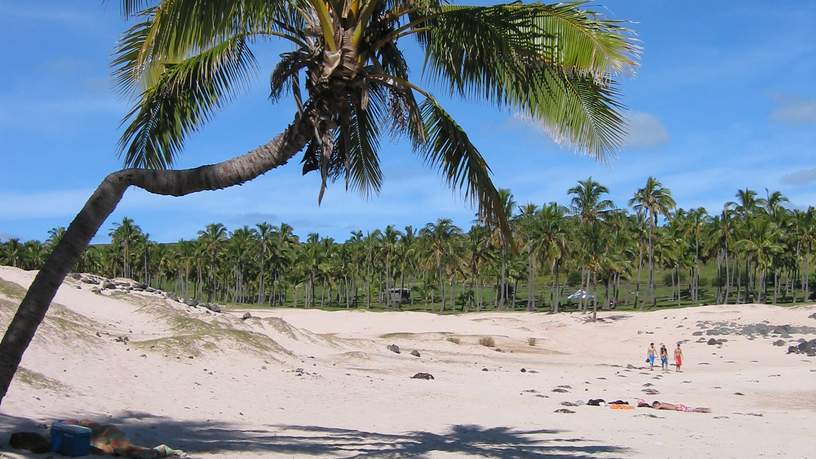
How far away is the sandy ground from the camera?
36.0 feet

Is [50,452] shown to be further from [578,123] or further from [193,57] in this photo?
[578,123]

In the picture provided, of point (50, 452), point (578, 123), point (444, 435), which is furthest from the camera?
point (444, 435)

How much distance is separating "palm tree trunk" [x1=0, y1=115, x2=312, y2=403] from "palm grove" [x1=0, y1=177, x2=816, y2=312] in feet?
152

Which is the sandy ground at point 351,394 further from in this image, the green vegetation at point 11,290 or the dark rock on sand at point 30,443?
the green vegetation at point 11,290

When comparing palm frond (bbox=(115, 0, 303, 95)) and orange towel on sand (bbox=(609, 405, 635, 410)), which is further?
orange towel on sand (bbox=(609, 405, 635, 410))

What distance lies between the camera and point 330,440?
10711 millimetres

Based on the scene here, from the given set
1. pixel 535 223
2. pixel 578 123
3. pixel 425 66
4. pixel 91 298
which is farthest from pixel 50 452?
pixel 535 223

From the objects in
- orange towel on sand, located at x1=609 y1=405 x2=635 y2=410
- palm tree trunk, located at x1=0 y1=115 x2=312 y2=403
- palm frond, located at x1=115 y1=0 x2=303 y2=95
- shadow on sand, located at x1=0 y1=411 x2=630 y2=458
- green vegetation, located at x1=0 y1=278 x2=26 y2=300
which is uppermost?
palm frond, located at x1=115 y1=0 x2=303 y2=95

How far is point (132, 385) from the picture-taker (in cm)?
1421

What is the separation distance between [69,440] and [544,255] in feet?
167

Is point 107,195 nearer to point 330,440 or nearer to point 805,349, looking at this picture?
point 330,440

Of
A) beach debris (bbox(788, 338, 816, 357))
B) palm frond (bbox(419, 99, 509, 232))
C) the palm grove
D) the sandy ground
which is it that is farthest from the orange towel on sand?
the palm grove

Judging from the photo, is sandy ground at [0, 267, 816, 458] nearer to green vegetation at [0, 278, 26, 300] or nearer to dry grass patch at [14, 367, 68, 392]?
dry grass patch at [14, 367, 68, 392]

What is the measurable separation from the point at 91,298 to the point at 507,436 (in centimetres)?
1630
